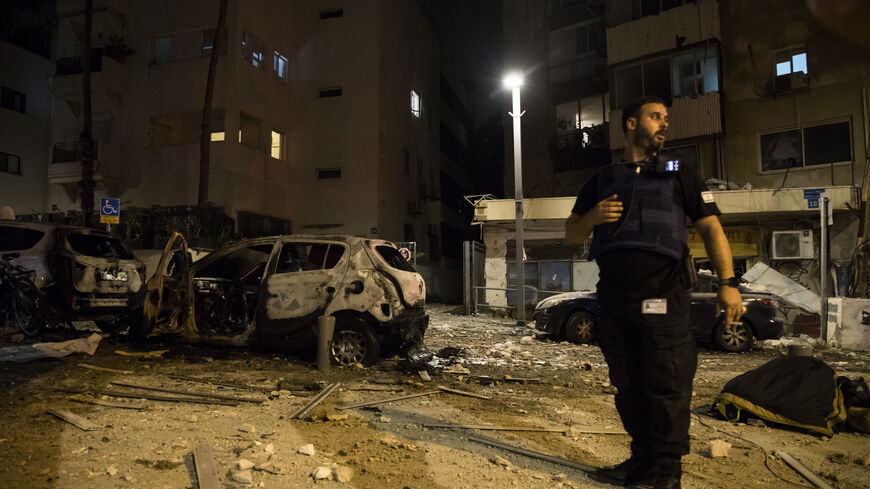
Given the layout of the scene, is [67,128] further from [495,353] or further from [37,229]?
[495,353]

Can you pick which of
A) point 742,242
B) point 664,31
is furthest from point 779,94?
point 742,242

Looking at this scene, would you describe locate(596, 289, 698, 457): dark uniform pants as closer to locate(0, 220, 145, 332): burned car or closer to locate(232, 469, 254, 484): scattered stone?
locate(232, 469, 254, 484): scattered stone

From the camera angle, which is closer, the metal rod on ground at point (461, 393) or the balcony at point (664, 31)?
the metal rod on ground at point (461, 393)

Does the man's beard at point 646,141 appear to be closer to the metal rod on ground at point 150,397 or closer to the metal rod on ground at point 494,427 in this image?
the metal rod on ground at point 494,427

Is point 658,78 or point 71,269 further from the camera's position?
point 658,78

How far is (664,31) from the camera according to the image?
59.4 ft

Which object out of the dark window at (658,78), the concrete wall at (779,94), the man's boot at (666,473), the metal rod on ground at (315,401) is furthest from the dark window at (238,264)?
the concrete wall at (779,94)

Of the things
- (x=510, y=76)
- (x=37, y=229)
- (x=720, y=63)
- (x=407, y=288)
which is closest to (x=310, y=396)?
(x=407, y=288)

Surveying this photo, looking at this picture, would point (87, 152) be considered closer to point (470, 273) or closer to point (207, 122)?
point (207, 122)

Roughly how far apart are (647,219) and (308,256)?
5.30 metres

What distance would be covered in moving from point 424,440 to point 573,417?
153cm

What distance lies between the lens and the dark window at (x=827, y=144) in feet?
51.5

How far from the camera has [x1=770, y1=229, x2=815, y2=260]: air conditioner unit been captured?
14859 mm

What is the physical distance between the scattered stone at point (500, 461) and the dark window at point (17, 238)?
27.4ft
